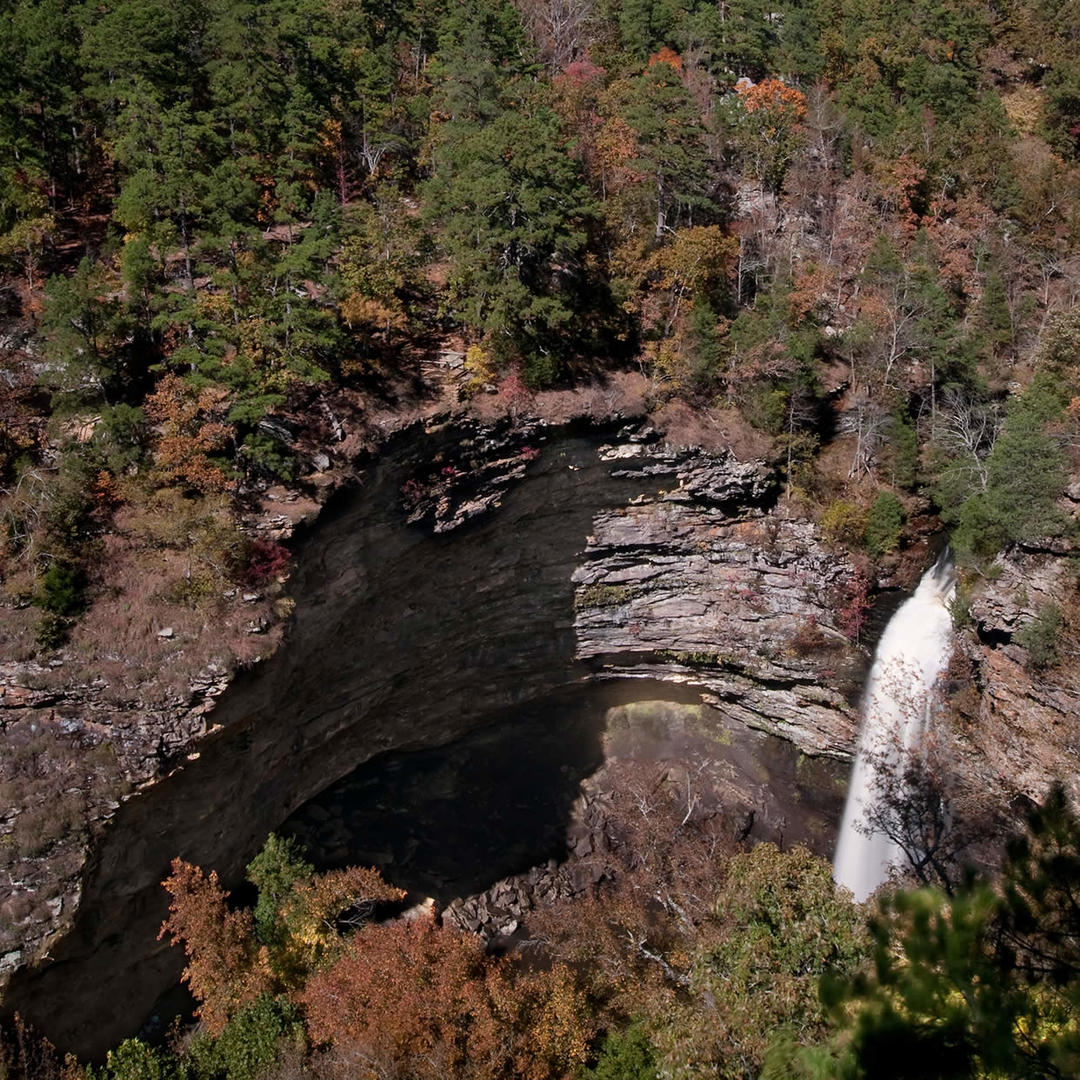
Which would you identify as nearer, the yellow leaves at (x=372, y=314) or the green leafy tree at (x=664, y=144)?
the yellow leaves at (x=372, y=314)

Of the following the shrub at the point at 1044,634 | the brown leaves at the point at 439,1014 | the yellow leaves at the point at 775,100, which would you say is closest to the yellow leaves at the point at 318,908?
the brown leaves at the point at 439,1014

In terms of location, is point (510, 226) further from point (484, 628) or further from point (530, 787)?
point (530, 787)

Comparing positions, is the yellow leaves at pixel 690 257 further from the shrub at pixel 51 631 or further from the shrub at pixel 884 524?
the shrub at pixel 51 631

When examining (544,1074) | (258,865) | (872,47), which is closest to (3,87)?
(258,865)

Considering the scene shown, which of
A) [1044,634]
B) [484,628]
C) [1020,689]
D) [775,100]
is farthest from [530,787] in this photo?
[775,100]

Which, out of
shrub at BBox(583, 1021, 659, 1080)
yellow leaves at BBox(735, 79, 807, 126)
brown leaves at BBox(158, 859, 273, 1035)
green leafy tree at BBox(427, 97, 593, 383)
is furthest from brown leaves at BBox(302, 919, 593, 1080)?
yellow leaves at BBox(735, 79, 807, 126)

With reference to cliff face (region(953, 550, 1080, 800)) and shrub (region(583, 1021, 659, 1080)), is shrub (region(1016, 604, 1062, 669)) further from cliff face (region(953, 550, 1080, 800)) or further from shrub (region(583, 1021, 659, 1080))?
shrub (region(583, 1021, 659, 1080))
